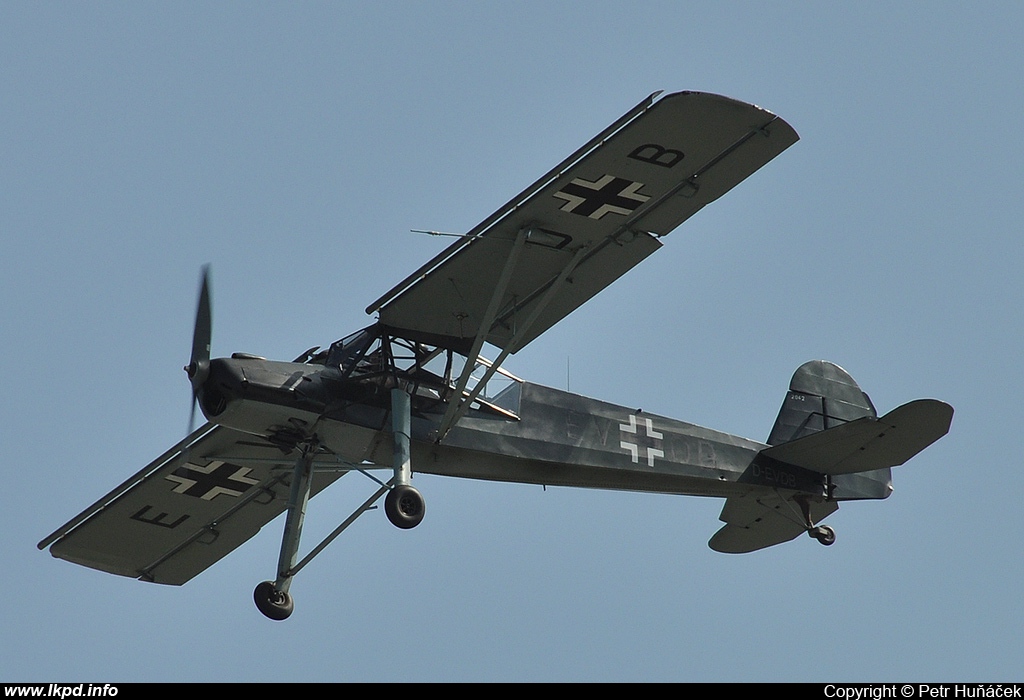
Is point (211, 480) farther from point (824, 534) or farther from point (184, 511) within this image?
point (824, 534)

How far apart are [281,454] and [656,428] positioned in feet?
12.9

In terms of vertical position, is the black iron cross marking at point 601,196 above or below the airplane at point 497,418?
above

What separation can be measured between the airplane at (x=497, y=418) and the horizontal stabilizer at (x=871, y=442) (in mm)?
23

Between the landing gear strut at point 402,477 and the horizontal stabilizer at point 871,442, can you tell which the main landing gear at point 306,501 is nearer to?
the landing gear strut at point 402,477

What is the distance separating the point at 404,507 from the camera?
16.2 m

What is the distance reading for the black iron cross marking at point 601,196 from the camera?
16422mm

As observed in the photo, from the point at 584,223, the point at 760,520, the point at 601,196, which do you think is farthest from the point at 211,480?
the point at 760,520

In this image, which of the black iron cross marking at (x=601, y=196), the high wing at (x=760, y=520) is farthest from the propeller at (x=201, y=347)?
the high wing at (x=760, y=520)

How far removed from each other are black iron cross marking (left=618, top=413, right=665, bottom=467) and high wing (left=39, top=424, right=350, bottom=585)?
3006 millimetres

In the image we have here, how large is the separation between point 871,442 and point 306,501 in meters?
5.94

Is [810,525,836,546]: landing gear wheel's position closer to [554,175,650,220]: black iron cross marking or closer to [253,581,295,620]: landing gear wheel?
[554,175,650,220]: black iron cross marking

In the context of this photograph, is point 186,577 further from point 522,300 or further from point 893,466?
point 893,466
